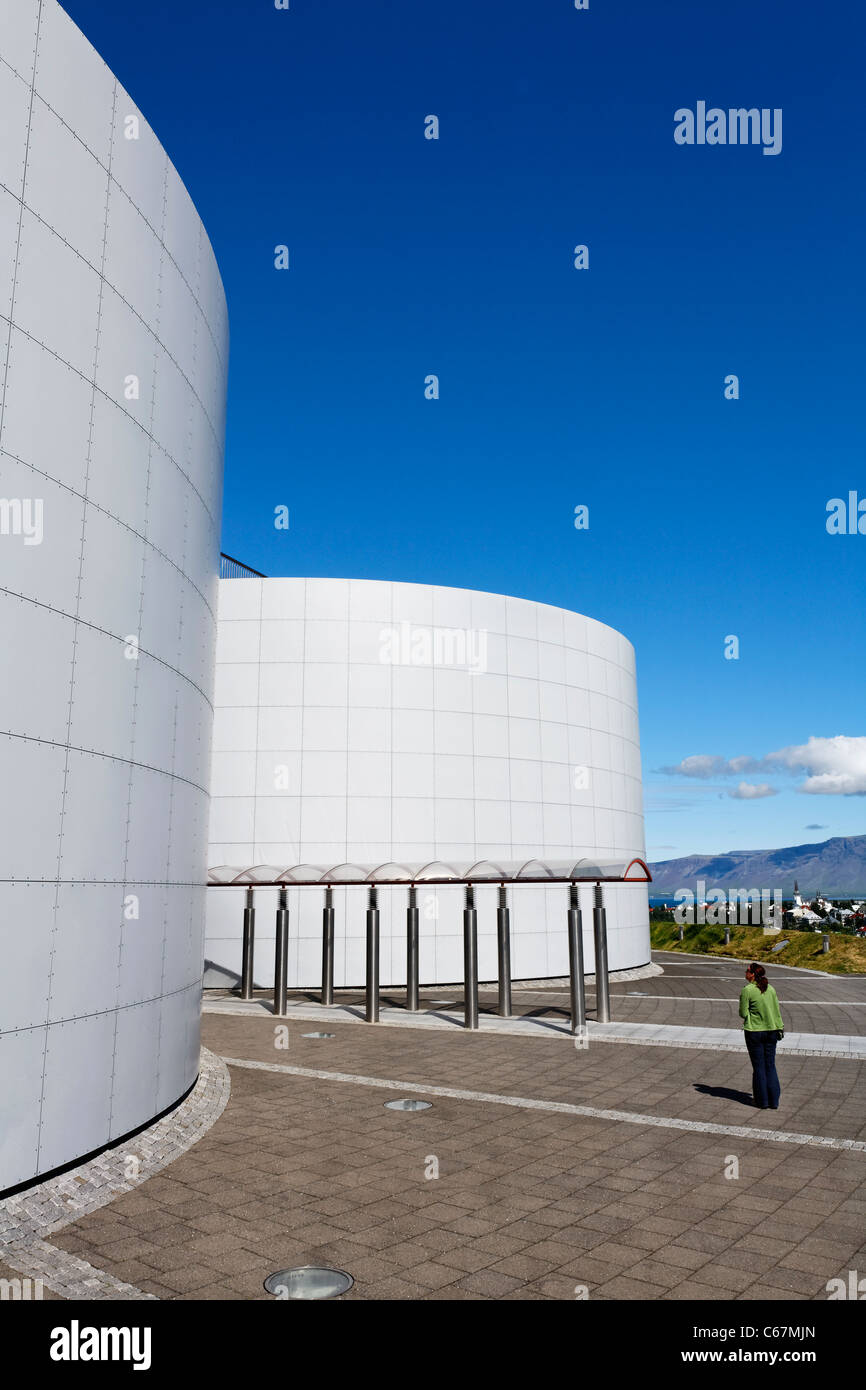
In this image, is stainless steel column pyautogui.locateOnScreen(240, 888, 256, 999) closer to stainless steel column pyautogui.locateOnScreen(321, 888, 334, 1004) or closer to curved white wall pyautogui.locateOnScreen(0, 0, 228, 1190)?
stainless steel column pyautogui.locateOnScreen(321, 888, 334, 1004)

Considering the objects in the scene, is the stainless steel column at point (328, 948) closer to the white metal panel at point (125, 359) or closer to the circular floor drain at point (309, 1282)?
the white metal panel at point (125, 359)

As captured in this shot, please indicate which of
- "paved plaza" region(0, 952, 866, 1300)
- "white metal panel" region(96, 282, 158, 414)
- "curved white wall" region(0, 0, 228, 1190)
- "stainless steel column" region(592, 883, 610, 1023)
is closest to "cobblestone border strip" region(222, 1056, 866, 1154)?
"paved plaza" region(0, 952, 866, 1300)

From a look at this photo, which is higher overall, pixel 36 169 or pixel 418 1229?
pixel 36 169

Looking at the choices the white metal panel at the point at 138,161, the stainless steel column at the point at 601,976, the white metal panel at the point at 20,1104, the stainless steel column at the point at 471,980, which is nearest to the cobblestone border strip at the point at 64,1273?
the white metal panel at the point at 20,1104

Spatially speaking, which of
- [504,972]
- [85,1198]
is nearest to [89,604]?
[85,1198]

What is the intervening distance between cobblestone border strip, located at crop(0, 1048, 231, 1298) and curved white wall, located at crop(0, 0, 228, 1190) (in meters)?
0.22

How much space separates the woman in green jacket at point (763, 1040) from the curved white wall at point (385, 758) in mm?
13884

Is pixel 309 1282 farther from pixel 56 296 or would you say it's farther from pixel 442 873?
pixel 442 873

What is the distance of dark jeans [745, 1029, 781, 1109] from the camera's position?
1037 centimetres

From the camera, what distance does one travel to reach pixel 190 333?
1088cm

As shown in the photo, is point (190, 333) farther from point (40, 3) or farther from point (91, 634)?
point (91, 634)

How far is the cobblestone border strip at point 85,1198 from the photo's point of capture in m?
5.70
